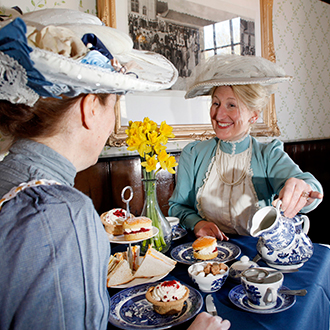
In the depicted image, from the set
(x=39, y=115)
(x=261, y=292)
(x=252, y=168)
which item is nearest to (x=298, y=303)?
(x=261, y=292)

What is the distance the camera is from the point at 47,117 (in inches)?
26.5

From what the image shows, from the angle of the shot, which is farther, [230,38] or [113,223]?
[230,38]

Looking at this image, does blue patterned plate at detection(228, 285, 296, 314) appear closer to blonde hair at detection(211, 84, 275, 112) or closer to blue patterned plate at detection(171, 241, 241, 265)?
blue patterned plate at detection(171, 241, 241, 265)

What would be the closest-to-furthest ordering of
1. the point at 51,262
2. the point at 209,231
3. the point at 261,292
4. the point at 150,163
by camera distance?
1. the point at 51,262
2. the point at 261,292
3. the point at 150,163
4. the point at 209,231

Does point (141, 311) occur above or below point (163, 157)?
below

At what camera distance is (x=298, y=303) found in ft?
2.72

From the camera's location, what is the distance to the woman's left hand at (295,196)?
1.11 m

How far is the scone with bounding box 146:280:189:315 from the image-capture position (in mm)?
801

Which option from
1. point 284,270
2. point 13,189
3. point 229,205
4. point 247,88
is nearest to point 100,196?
point 229,205

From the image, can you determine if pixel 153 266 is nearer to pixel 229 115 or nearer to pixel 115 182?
pixel 229 115

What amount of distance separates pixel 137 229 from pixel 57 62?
2.09 feet

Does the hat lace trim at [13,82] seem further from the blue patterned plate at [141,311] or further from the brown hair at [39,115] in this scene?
the blue patterned plate at [141,311]

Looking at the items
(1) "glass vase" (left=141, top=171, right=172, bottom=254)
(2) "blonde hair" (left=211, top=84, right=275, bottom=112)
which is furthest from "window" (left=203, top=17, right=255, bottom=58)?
(1) "glass vase" (left=141, top=171, right=172, bottom=254)

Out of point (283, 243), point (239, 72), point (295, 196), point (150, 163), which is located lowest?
point (283, 243)
